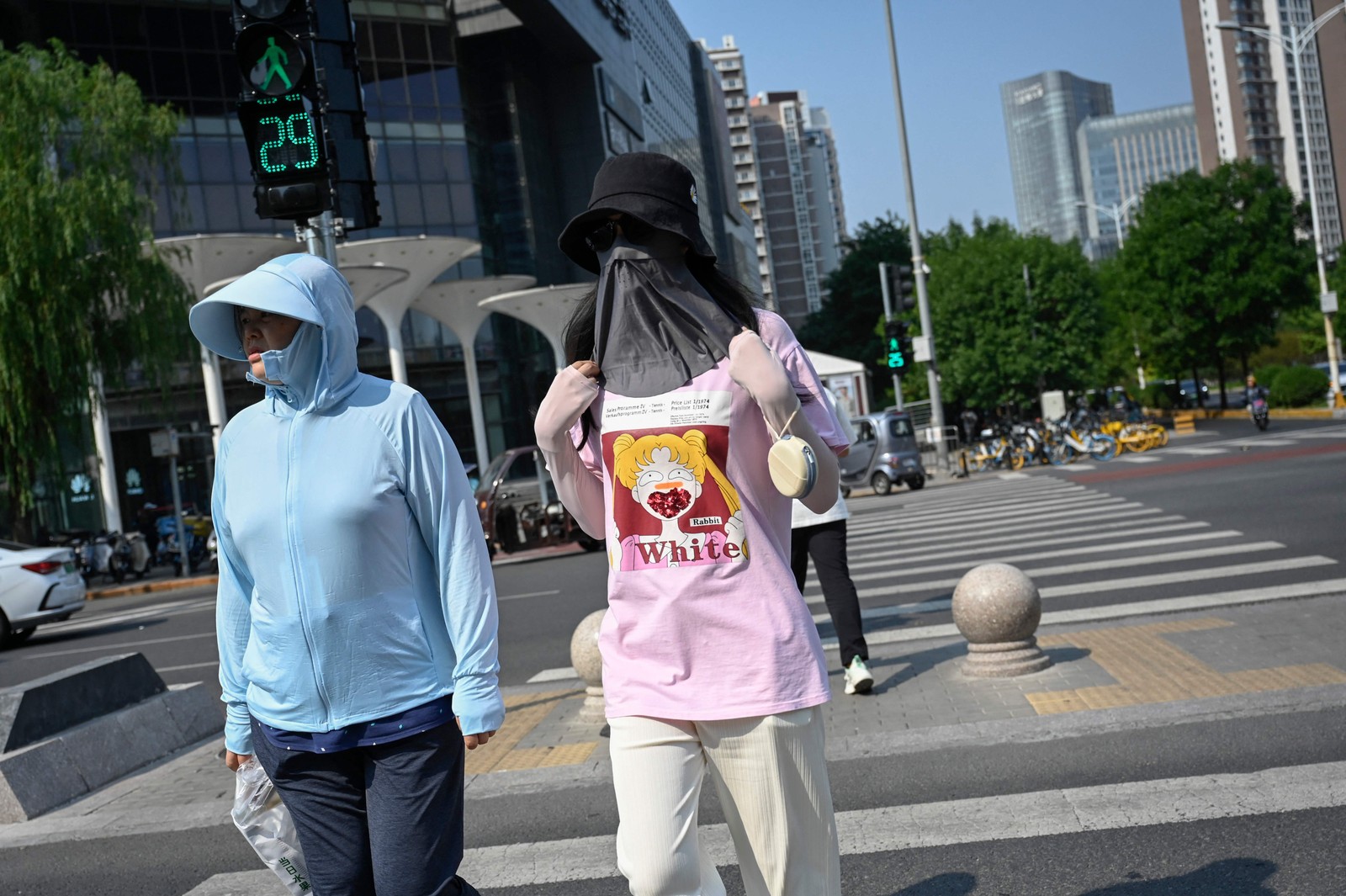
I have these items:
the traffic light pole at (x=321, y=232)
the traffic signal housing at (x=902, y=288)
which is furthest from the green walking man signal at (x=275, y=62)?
the traffic signal housing at (x=902, y=288)

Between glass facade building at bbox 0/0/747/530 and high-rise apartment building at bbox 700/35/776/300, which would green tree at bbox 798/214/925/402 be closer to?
glass facade building at bbox 0/0/747/530

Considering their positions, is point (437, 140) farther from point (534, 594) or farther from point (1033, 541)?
point (1033, 541)

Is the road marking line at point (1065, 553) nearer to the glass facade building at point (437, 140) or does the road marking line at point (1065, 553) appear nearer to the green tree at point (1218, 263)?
the glass facade building at point (437, 140)

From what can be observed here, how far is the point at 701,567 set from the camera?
8.65 feet

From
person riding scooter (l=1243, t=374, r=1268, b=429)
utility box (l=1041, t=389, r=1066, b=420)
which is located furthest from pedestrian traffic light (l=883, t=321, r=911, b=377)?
person riding scooter (l=1243, t=374, r=1268, b=429)

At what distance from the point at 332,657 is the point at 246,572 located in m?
0.38

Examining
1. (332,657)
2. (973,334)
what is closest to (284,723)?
(332,657)

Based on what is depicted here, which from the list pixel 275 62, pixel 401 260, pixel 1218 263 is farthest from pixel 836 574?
pixel 1218 263

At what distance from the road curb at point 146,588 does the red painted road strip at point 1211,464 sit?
1610 cm

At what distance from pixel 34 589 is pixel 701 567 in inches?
614

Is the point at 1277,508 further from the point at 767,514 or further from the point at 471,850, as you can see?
the point at 767,514

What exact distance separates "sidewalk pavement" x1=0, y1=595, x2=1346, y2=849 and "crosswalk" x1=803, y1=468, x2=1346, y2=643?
3.83 feet

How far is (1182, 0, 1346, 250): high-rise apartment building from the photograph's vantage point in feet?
456

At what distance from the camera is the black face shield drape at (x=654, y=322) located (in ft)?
9.00
